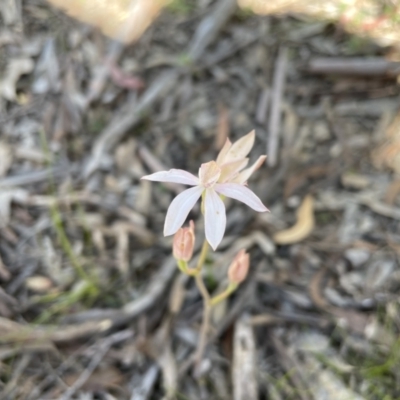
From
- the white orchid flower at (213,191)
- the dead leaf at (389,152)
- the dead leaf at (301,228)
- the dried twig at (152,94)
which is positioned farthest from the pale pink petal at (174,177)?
the dead leaf at (389,152)

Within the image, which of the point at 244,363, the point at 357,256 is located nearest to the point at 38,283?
the point at 244,363

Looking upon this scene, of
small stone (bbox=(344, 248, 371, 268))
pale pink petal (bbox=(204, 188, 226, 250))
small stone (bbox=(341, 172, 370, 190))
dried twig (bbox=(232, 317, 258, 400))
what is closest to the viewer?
pale pink petal (bbox=(204, 188, 226, 250))

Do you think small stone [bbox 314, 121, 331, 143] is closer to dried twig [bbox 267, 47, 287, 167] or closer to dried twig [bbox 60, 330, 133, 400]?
dried twig [bbox 267, 47, 287, 167]

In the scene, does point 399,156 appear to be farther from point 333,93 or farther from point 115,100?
point 115,100

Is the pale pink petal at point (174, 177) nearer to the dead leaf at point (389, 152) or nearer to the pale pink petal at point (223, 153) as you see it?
the pale pink petal at point (223, 153)

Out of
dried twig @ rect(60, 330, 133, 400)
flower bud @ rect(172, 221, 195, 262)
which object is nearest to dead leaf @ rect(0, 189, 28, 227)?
dried twig @ rect(60, 330, 133, 400)

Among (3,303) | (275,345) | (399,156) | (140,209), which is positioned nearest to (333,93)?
(399,156)
